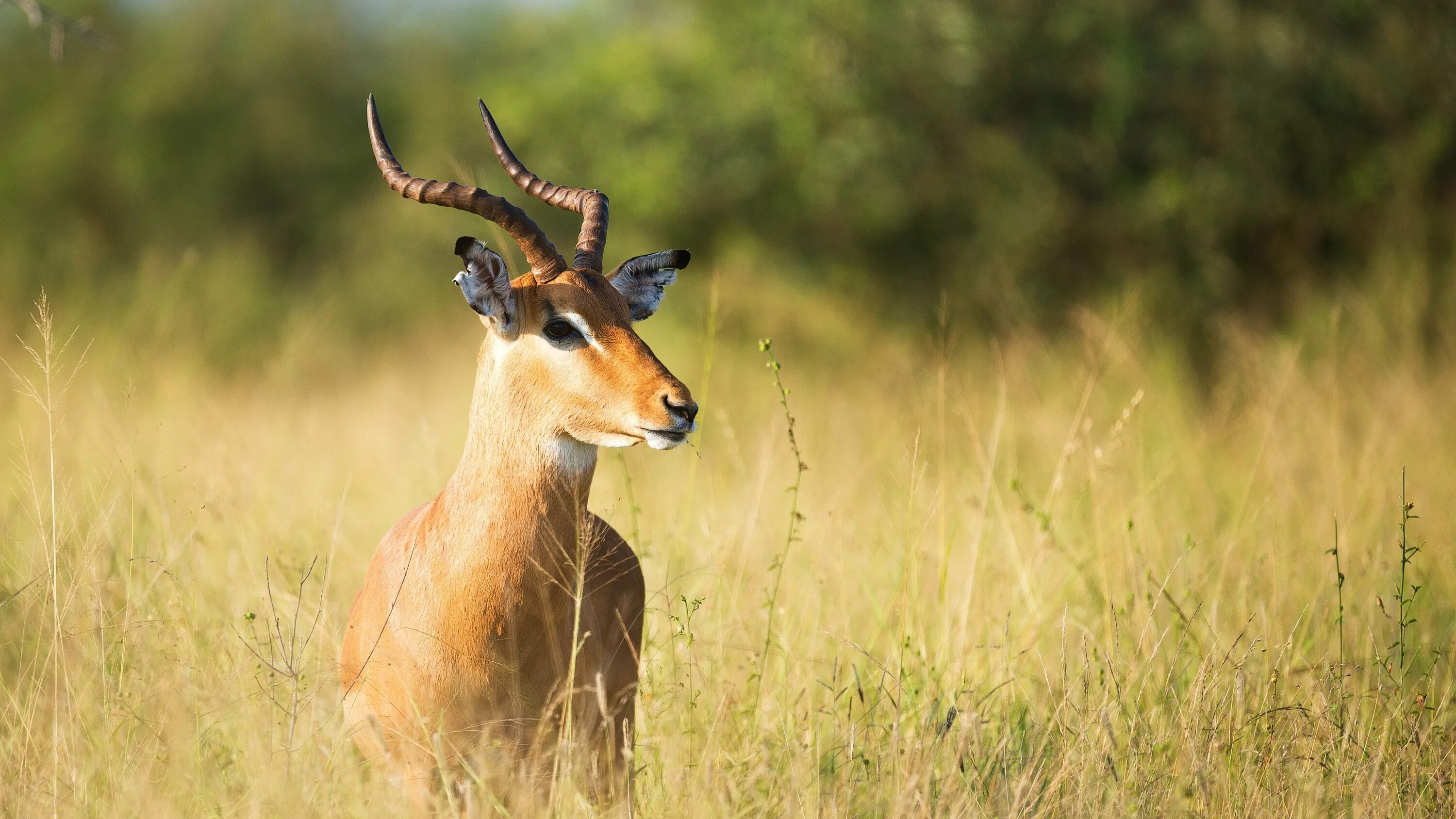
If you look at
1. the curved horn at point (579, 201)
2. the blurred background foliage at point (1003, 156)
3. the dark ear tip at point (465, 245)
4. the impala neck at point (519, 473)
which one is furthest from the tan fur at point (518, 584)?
the blurred background foliage at point (1003, 156)

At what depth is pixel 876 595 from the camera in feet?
19.8

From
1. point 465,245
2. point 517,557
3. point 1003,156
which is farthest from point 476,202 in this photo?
point 1003,156

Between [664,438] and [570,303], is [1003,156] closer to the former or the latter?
[570,303]

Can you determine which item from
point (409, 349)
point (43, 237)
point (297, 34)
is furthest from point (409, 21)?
point (409, 349)

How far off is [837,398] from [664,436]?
7690 mm

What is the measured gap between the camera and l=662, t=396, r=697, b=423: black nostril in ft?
12.3


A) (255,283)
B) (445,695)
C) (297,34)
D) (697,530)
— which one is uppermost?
(297,34)

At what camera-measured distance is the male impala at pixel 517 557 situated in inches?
149

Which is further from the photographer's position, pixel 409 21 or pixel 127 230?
pixel 409 21

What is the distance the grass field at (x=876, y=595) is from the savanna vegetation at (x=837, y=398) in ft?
0.13

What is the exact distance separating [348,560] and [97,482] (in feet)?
4.71

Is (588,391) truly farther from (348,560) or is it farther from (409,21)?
(409,21)

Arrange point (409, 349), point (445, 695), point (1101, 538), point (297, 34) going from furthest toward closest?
point (297, 34), point (409, 349), point (1101, 538), point (445, 695)

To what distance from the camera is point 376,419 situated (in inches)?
407
